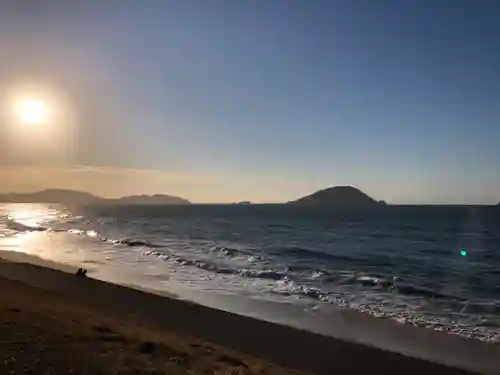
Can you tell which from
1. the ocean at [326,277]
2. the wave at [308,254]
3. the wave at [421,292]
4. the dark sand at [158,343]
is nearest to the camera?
the dark sand at [158,343]

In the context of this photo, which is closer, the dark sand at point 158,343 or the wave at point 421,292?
the dark sand at point 158,343

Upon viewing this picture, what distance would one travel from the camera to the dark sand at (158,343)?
A: 23.0 ft

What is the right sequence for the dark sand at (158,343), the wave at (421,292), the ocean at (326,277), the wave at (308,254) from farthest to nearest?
1. the wave at (308,254)
2. the wave at (421,292)
3. the ocean at (326,277)
4. the dark sand at (158,343)

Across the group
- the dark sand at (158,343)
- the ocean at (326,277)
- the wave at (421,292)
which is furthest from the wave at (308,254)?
the dark sand at (158,343)

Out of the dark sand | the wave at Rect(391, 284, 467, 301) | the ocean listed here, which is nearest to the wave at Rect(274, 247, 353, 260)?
the ocean

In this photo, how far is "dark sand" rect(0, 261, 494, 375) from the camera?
7012mm

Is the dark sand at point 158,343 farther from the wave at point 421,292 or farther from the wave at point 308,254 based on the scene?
the wave at point 308,254

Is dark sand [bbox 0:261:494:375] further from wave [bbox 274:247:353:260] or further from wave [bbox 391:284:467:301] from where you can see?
wave [bbox 274:247:353:260]

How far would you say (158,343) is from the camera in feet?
28.3

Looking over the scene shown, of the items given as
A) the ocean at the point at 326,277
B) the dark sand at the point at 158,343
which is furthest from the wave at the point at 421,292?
the dark sand at the point at 158,343

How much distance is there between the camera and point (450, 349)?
10.6 metres

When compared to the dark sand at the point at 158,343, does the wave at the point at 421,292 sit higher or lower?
lower

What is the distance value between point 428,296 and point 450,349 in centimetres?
823

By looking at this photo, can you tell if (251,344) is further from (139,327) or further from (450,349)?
(450,349)
